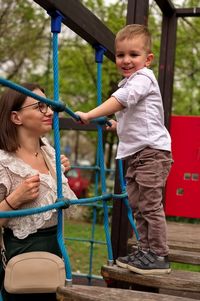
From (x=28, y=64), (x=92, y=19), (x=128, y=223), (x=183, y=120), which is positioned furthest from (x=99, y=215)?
(x=92, y=19)

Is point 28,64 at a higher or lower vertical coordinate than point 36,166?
higher

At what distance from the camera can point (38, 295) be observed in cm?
187

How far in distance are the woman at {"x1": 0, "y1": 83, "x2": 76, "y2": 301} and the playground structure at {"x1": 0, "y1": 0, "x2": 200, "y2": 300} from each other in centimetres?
33

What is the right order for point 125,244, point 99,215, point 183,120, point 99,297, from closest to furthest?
1. point 99,297
2. point 125,244
3. point 183,120
4. point 99,215

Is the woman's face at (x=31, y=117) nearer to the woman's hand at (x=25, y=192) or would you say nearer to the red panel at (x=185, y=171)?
the woman's hand at (x=25, y=192)

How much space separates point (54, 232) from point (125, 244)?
3.08ft

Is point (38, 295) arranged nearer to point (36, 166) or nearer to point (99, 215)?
point (36, 166)

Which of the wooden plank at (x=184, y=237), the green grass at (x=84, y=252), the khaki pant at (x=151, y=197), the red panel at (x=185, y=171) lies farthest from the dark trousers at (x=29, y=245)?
the green grass at (x=84, y=252)

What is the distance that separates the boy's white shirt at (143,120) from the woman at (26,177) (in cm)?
29

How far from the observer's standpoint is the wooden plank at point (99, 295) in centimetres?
160

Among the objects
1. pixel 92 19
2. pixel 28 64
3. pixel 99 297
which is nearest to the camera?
pixel 99 297

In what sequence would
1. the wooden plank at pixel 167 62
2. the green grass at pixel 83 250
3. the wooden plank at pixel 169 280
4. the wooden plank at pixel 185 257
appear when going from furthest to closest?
the green grass at pixel 83 250 → the wooden plank at pixel 167 62 → the wooden plank at pixel 185 257 → the wooden plank at pixel 169 280

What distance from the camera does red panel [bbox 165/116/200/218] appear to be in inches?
154

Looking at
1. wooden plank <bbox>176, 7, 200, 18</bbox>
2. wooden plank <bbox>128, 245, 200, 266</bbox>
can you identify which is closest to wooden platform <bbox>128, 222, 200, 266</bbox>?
wooden plank <bbox>128, 245, 200, 266</bbox>
